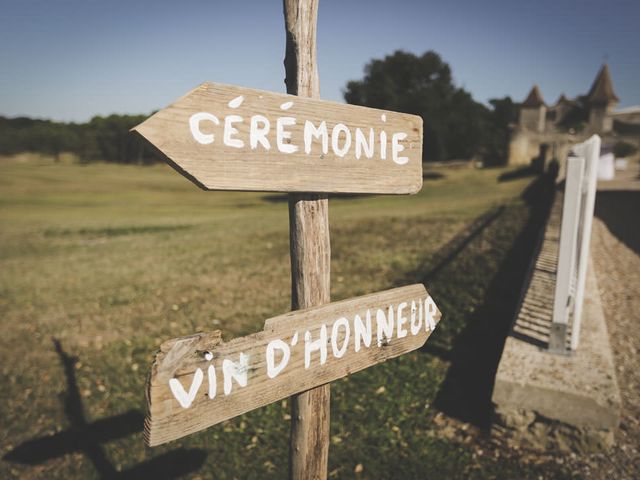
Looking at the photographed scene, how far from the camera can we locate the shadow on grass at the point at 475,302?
400cm

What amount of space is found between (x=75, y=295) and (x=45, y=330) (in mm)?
1800

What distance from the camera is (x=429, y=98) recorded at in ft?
121

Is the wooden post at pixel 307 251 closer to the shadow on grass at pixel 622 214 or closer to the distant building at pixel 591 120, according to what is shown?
the shadow on grass at pixel 622 214

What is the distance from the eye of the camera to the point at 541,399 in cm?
308

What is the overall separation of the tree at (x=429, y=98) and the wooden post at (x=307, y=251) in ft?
116

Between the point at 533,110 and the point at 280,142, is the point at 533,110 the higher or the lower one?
the higher one

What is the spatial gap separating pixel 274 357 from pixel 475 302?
5.21 metres

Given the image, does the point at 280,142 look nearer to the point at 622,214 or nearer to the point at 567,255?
the point at 567,255

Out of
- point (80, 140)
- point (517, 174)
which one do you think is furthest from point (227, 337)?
point (80, 140)

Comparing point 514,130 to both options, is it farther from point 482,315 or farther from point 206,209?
point 482,315

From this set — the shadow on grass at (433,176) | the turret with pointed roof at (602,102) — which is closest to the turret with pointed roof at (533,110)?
the turret with pointed roof at (602,102)

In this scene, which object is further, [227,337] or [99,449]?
[227,337]

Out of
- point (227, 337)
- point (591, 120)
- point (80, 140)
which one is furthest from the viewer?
point (80, 140)

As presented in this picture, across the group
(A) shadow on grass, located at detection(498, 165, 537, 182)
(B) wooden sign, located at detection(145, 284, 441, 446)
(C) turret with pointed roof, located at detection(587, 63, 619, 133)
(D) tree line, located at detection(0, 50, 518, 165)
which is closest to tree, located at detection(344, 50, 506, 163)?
(D) tree line, located at detection(0, 50, 518, 165)
